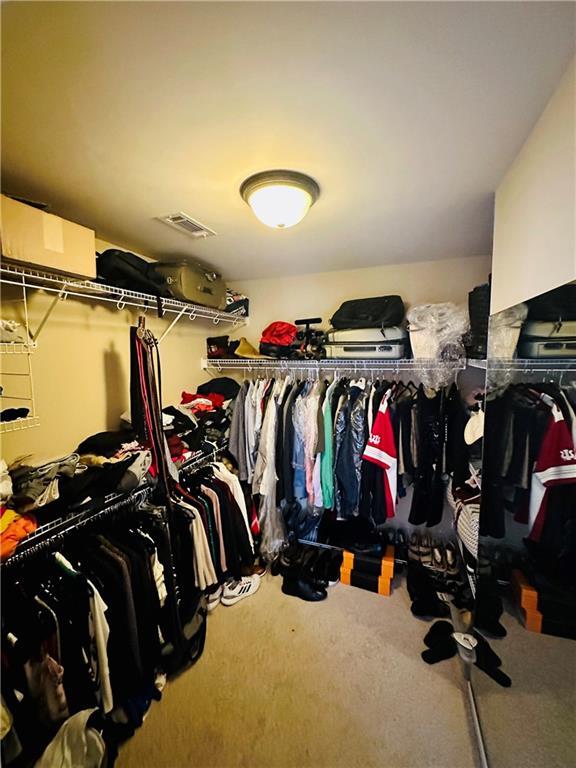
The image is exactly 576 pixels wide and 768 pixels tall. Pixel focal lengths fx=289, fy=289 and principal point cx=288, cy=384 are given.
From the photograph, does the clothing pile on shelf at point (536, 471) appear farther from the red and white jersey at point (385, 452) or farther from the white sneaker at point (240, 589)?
the white sneaker at point (240, 589)

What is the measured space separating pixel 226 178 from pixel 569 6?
3.39 ft

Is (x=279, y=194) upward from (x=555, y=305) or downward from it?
upward

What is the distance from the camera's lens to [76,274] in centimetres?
128

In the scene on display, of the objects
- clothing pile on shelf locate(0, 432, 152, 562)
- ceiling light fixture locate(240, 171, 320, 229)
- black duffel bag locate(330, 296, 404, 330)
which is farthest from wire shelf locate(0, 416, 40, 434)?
black duffel bag locate(330, 296, 404, 330)

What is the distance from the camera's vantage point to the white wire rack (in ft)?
6.38

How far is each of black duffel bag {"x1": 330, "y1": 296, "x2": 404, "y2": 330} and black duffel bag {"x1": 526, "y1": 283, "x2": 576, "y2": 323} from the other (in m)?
0.96

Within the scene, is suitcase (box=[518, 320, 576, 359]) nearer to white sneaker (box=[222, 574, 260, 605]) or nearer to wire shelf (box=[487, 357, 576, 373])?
wire shelf (box=[487, 357, 576, 373])

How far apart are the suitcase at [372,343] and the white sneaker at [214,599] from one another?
1845 mm

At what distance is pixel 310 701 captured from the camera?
138 cm

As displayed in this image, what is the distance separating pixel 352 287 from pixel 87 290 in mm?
1867

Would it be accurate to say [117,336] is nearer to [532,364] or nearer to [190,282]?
[190,282]

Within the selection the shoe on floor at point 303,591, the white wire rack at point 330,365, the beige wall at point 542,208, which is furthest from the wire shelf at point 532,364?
the shoe on floor at point 303,591

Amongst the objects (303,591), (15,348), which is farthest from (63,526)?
(303,591)

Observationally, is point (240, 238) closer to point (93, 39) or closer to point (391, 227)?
point (391, 227)
